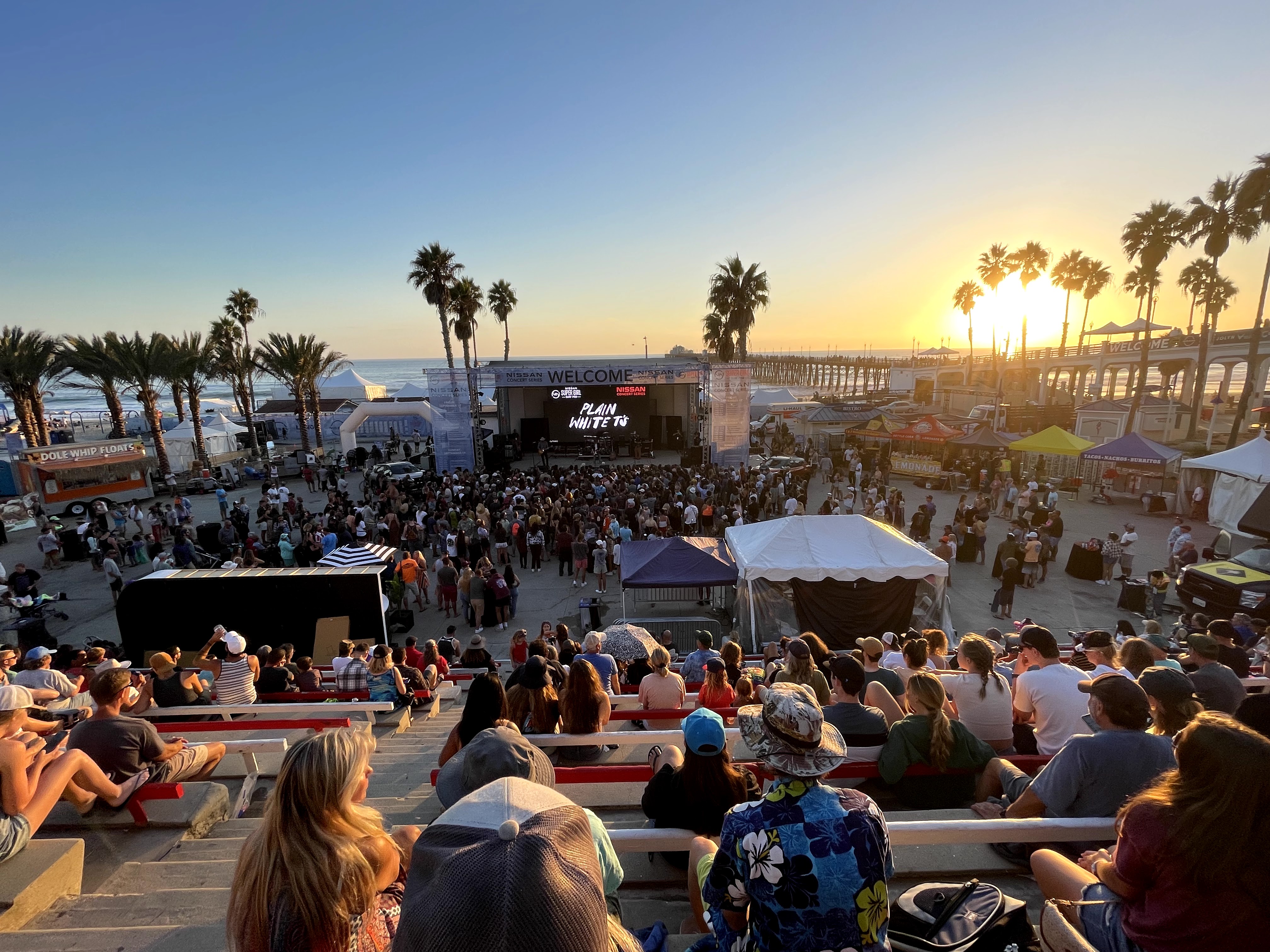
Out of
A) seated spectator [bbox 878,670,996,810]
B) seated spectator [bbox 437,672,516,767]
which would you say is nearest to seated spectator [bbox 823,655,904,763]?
seated spectator [bbox 878,670,996,810]

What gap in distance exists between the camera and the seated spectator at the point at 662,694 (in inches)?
189

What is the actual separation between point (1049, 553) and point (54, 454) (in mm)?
31027

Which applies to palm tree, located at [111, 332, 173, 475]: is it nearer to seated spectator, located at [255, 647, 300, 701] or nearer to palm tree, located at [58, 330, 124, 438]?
palm tree, located at [58, 330, 124, 438]

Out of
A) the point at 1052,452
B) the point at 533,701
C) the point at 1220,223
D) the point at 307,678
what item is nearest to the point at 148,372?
the point at 307,678

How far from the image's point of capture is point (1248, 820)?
1682 millimetres

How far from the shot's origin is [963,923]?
6.48ft

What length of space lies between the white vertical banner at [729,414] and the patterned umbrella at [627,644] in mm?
17748

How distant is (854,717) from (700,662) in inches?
116

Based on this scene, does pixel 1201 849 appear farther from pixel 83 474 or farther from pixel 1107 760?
pixel 83 474

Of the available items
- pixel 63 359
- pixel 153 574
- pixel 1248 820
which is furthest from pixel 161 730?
pixel 63 359

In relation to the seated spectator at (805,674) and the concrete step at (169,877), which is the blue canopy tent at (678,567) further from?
the concrete step at (169,877)

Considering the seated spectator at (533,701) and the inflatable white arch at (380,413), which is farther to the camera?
the inflatable white arch at (380,413)

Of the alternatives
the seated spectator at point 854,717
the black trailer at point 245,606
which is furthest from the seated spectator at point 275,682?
the seated spectator at point 854,717

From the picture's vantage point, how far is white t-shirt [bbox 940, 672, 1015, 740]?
385cm
